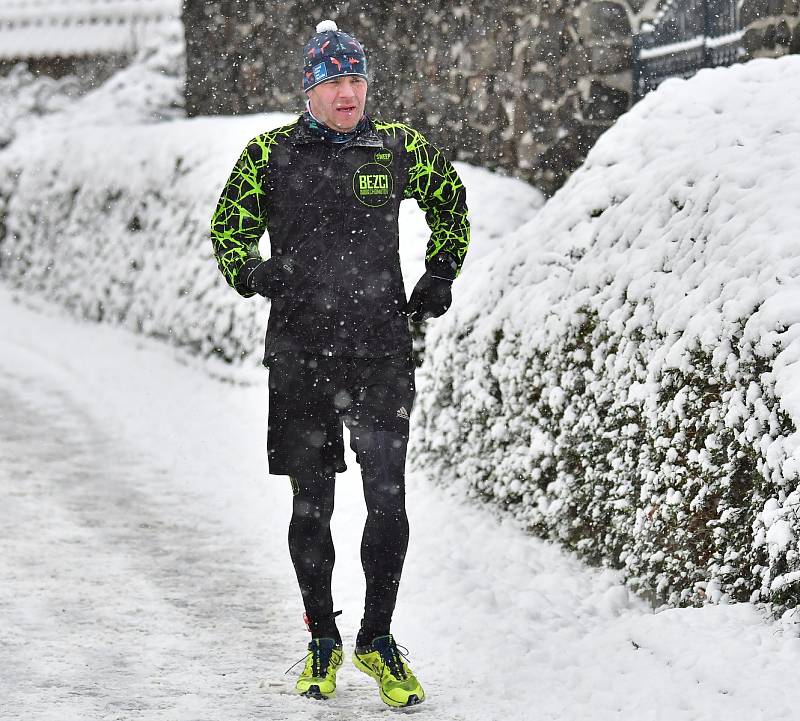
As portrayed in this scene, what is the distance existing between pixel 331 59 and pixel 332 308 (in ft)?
2.72

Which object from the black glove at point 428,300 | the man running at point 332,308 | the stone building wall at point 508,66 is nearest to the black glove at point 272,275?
the man running at point 332,308

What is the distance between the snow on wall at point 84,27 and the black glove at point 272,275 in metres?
19.4

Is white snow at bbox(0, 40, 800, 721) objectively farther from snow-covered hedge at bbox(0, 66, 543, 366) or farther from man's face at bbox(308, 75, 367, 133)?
man's face at bbox(308, 75, 367, 133)

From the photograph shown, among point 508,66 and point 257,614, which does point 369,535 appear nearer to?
point 257,614

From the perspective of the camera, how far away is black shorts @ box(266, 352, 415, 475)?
13.9 ft

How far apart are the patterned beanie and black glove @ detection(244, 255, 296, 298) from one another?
0.59 m

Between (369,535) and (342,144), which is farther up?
(342,144)

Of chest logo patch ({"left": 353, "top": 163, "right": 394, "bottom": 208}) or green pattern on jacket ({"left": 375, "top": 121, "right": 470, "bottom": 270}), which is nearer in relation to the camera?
chest logo patch ({"left": 353, "top": 163, "right": 394, "bottom": 208})

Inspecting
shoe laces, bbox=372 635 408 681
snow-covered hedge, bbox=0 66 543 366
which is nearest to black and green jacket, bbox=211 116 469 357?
shoe laces, bbox=372 635 408 681

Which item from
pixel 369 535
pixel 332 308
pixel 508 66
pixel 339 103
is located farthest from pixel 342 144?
pixel 508 66

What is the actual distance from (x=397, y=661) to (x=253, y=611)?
1262 millimetres

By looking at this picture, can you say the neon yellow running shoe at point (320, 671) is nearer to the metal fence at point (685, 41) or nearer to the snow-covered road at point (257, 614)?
the snow-covered road at point (257, 614)

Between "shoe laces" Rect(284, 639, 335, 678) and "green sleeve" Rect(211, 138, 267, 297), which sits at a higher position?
"green sleeve" Rect(211, 138, 267, 297)

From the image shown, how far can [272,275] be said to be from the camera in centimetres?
420
